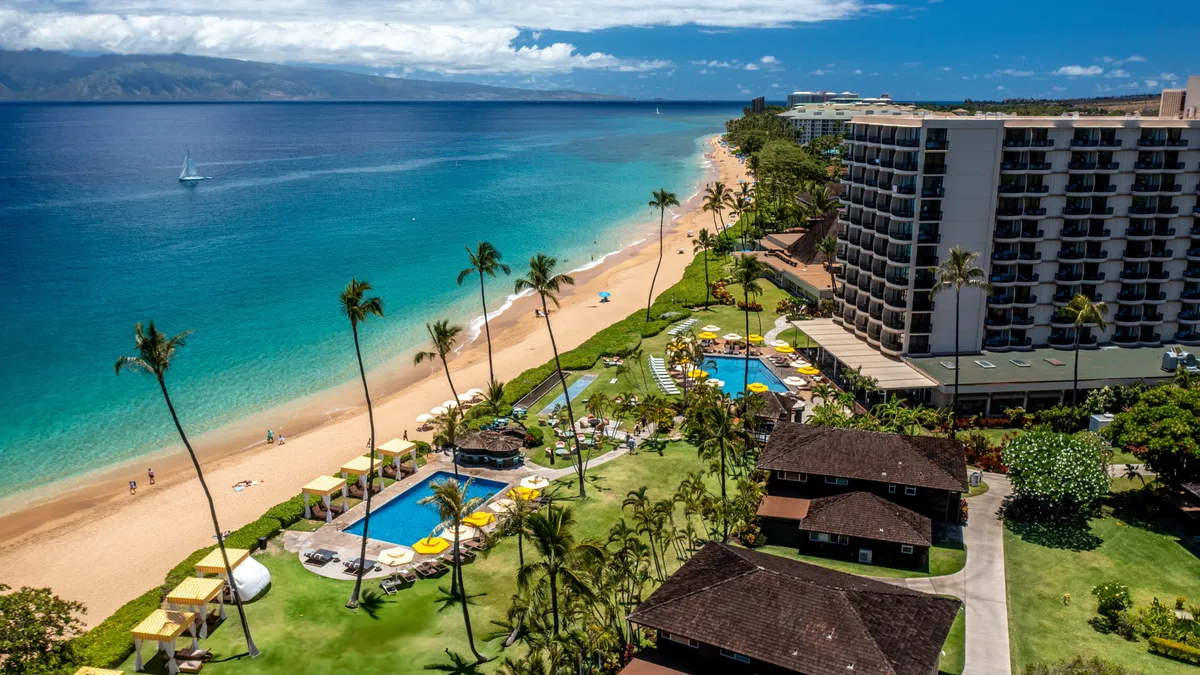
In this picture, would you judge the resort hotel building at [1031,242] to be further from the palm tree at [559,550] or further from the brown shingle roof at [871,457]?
the palm tree at [559,550]

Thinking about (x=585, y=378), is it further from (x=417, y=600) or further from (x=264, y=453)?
(x=417, y=600)

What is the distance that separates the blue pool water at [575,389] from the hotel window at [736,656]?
99.9 feet

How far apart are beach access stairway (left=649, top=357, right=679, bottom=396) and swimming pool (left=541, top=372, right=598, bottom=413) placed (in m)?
4.96

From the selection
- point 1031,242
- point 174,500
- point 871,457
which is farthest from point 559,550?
point 1031,242

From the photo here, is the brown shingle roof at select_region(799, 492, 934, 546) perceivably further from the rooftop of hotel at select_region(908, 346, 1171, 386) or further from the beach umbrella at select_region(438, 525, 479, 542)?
the rooftop of hotel at select_region(908, 346, 1171, 386)

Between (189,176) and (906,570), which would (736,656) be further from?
(189,176)

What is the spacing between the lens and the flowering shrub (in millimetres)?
39406

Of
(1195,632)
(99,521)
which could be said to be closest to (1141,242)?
(1195,632)

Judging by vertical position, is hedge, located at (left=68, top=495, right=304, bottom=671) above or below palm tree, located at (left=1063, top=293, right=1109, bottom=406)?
below

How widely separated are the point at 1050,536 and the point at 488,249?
3640cm

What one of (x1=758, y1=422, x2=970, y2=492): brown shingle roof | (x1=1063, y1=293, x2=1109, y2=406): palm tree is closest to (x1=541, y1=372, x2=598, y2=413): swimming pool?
(x1=758, y1=422, x2=970, y2=492): brown shingle roof

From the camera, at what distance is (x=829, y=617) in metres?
28.4

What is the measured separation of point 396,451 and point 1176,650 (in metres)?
39.4

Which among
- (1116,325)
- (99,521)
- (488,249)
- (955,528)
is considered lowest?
(99,521)
